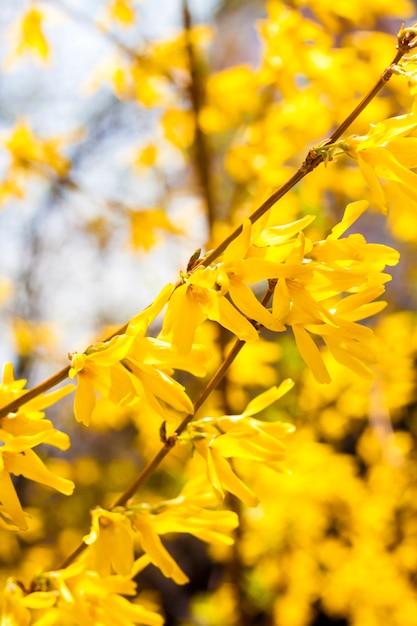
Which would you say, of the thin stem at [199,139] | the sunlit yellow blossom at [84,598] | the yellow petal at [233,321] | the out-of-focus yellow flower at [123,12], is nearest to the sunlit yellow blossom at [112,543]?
the sunlit yellow blossom at [84,598]

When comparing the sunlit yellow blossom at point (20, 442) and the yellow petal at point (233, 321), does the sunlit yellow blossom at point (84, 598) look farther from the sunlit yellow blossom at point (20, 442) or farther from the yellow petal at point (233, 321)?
the yellow petal at point (233, 321)

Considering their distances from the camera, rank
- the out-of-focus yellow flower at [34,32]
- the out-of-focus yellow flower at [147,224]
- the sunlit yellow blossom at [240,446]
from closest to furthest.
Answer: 1. the sunlit yellow blossom at [240,446]
2. the out-of-focus yellow flower at [34,32]
3. the out-of-focus yellow flower at [147,224]

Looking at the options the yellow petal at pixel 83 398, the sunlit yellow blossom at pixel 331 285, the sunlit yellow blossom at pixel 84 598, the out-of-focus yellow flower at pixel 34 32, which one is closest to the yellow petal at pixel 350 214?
the sunlit yellow blossom at pixel 331 285

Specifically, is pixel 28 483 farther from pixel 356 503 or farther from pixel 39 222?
pixel 356 503

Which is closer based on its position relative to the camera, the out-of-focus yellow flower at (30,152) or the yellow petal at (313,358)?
the yellow petal at (313,358)

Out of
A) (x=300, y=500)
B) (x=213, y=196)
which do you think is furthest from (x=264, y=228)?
(x=300, y=500)

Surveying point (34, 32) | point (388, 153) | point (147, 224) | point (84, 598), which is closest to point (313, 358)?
point (388, 153)

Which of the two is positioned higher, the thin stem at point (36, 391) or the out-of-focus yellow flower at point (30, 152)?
the thin stem at point (36, 391)

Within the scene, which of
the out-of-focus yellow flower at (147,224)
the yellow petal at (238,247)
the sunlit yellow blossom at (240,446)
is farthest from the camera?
the out-of-focus yellow flower at (147,224)
